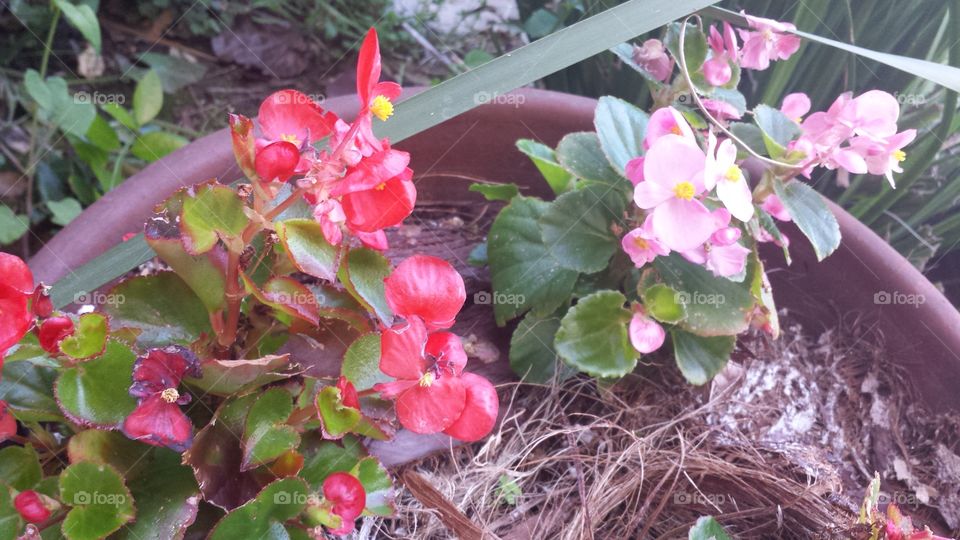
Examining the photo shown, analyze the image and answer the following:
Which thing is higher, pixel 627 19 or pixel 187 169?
pixel 627 19

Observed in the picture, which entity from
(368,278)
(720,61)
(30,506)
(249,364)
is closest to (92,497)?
(30,506)

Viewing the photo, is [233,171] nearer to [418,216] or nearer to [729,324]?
[418,216]

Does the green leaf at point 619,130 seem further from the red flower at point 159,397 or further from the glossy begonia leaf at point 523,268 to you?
the red flower at point 159,397

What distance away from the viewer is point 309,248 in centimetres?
53

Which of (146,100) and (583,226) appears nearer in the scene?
(583,226)

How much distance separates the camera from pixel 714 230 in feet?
1.90

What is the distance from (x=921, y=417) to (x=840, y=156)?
1.24 ft

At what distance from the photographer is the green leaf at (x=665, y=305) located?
0.73 meters

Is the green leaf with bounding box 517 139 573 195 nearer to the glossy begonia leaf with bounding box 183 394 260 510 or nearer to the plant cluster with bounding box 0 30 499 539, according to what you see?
the plant cluster with bounding box 0 30 499 539

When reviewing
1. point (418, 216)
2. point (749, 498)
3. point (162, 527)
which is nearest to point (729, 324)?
point (749, 498)

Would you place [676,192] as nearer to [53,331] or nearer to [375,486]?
[375,486]

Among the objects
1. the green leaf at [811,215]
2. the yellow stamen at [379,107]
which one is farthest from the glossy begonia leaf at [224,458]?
the green leaf at [811,215]

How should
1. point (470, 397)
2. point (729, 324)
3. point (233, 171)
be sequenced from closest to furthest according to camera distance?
point (470, 397), point (729, 324), point (233, 171)

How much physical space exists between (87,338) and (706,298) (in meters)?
0.56
